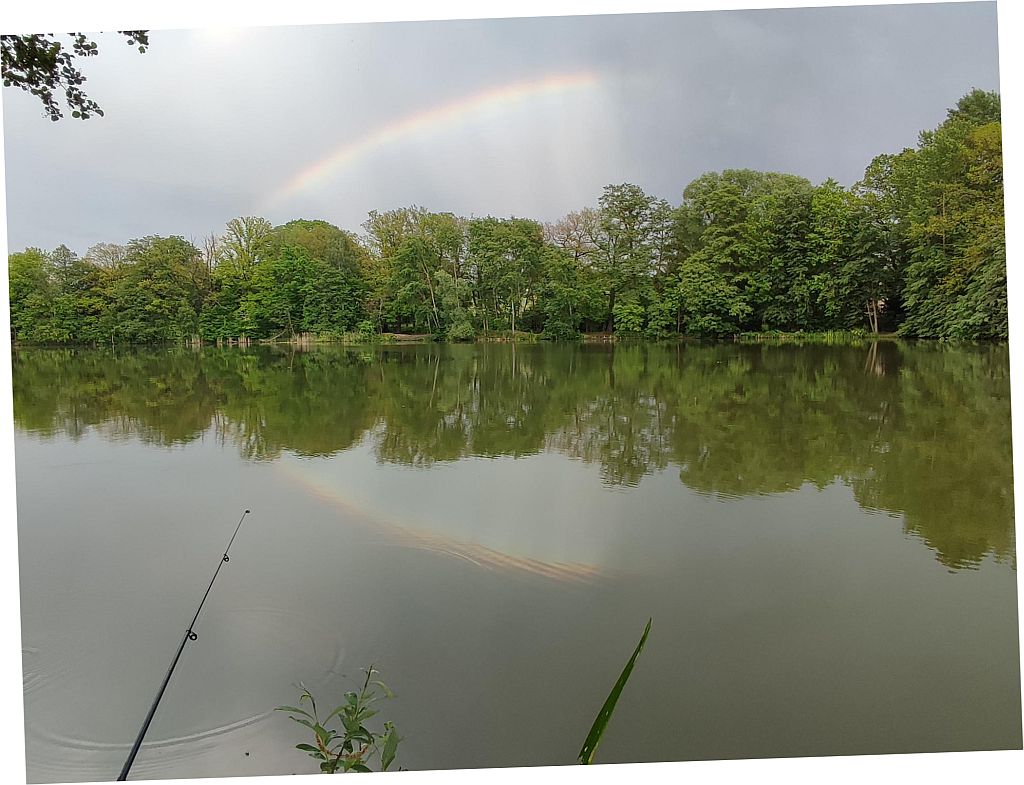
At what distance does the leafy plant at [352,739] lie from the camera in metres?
1.80

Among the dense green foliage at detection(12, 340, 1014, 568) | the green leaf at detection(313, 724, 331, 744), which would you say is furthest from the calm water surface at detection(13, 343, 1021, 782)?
the green leaf at detection(313, 724, 331, 744)

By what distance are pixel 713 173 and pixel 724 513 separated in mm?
3427

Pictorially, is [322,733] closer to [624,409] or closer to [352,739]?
[352,739]

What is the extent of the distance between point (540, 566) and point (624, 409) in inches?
98.1

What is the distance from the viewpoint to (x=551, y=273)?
20.8 ft

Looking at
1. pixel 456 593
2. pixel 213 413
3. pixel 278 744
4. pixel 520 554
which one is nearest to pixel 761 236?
pixel 520 554

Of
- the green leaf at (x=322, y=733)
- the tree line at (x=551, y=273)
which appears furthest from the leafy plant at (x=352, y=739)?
the tree line at (x=551, y=273)

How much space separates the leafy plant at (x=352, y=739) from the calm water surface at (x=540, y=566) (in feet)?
0.28

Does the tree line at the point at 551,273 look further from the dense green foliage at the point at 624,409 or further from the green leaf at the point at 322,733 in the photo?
the green leaf at the point at 322,733

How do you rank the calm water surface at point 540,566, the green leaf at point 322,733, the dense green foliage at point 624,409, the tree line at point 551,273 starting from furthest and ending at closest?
1. the tree line at point 551,273
2. the dense green foliage at point 624,409
3. the calm water surface at point 540,566
4. the green leaf at point 322,733

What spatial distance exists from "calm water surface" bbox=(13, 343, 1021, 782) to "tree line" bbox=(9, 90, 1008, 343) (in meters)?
0.68

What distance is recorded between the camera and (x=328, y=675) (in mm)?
2588

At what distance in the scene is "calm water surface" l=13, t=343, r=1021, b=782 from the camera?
2270 mm

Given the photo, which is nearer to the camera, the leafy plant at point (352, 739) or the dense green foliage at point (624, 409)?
the leafy plant at point (352, 739)
